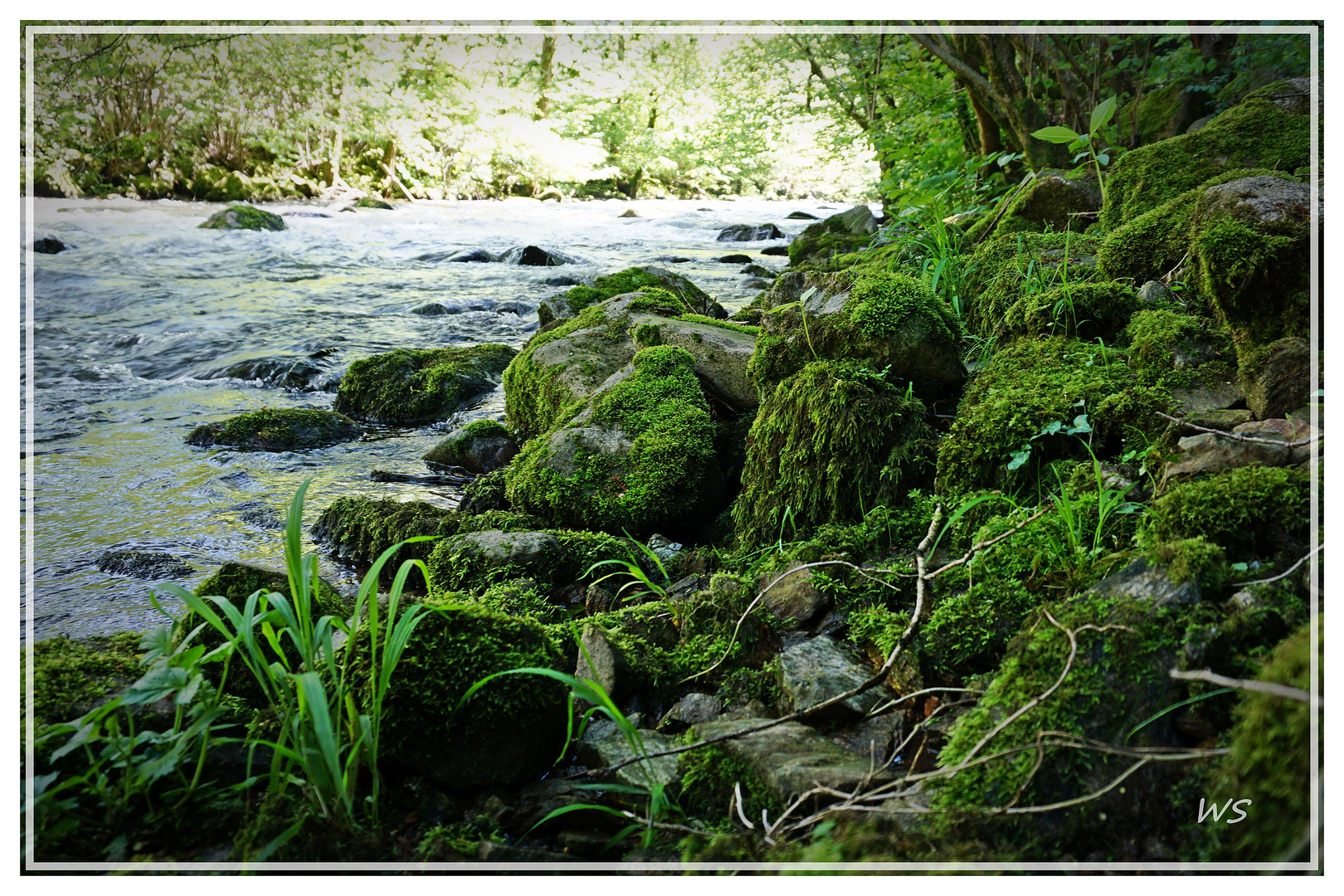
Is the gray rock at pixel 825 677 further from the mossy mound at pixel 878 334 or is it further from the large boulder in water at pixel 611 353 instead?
the large boulder in water at pixel 611 353

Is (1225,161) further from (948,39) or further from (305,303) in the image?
(305,303)

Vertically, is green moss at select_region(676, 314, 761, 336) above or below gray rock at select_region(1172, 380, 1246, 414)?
below

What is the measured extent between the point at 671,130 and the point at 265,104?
4.19m

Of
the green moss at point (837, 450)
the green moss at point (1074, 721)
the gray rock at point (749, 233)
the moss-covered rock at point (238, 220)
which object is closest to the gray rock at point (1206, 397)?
the green moss at point (837, 450)

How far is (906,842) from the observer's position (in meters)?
1.13

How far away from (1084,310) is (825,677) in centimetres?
181

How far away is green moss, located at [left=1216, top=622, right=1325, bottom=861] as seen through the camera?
92 cm

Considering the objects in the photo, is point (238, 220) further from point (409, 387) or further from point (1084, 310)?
point (1084, 310)

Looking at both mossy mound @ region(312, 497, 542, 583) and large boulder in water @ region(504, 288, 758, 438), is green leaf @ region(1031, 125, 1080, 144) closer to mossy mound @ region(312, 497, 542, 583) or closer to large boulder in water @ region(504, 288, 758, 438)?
large boulder in water @ region(504, 288, 758, 438)

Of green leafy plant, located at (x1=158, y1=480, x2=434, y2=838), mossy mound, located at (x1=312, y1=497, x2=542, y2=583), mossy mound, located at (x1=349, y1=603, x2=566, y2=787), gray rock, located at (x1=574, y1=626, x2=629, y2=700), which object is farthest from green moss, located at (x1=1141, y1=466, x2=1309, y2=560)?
mossy mound, located at (x1=312, y1=497, x2=542, y2=583)

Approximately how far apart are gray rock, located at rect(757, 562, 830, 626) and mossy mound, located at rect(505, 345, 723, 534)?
979 millimetres

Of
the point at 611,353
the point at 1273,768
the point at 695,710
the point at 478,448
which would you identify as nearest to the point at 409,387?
the point at 478,448

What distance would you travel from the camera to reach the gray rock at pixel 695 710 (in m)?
1.83

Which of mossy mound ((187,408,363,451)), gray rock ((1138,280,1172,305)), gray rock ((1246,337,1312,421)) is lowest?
mossy mound ((187,408,363,451))
